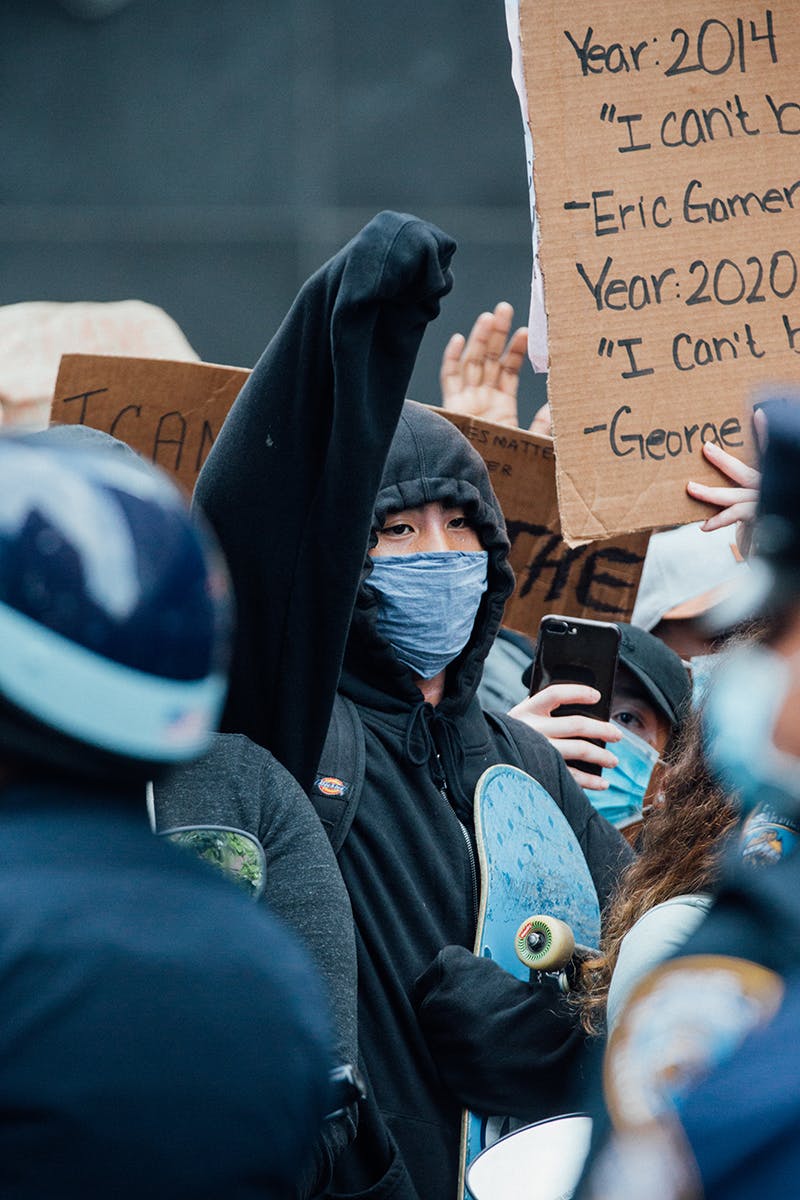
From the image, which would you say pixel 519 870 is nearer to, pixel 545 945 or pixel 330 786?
pixel 545 945

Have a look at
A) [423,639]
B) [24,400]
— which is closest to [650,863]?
[423,639]

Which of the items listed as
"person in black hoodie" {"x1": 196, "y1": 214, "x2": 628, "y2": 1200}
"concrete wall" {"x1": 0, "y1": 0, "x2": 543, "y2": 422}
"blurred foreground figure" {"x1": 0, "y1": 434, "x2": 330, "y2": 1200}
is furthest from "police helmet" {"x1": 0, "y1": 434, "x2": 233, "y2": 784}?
"concrete wall" {"x1": 0, "y1": 0, "x2": 543, "y2": 422}

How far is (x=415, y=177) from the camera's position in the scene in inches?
268

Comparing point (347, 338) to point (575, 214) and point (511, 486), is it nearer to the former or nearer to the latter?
point (575, 214)

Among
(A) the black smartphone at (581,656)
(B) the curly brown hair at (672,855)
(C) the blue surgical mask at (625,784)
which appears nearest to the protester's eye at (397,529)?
(A) the black smartphone at (581,656)

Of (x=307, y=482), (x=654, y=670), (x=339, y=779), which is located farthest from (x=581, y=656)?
(x=307, y=482)

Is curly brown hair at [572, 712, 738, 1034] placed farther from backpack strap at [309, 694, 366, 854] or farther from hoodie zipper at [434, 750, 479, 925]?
backpack strap at [309, 694, 366, 854]

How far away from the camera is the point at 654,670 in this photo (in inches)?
142

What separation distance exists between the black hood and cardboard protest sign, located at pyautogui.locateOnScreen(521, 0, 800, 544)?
Answer: 11.2 inches

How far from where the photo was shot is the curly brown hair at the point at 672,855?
1993 mm

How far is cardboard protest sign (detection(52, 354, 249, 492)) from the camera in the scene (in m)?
3.05

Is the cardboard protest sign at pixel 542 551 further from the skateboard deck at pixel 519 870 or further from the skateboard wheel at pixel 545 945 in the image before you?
the skateboard wheel at pixel 545 945

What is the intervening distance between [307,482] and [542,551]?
135cm

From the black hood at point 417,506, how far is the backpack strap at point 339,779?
0.53 feet
